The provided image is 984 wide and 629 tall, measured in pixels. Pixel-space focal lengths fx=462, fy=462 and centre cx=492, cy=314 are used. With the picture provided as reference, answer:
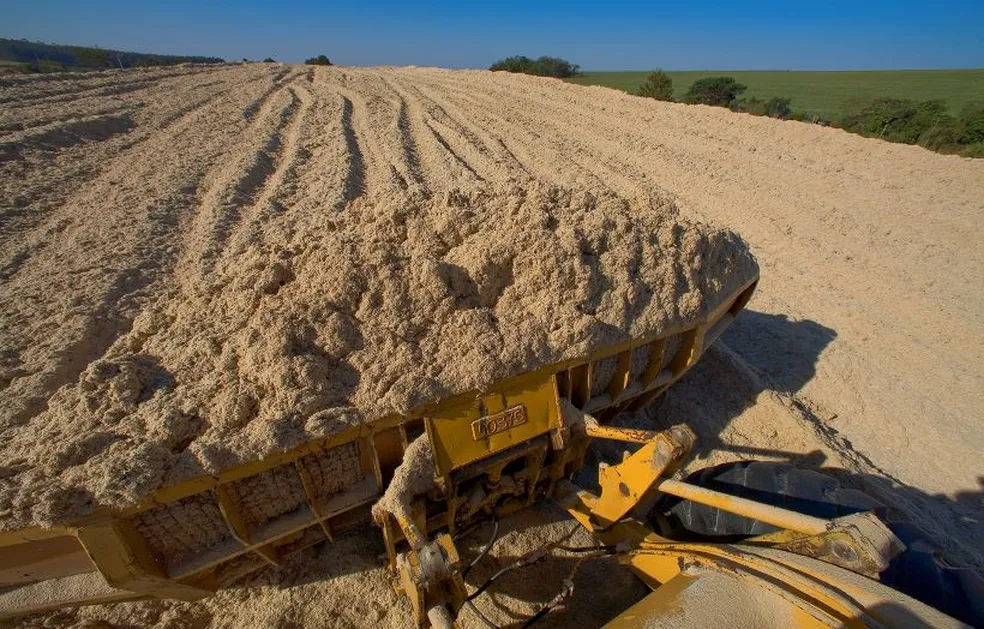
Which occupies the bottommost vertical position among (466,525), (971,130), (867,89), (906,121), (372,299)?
(466,525)

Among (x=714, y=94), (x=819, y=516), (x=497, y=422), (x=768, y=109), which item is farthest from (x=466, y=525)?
(x=714, y=94)

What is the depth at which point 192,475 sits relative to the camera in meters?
2.03

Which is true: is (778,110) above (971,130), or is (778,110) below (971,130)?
above

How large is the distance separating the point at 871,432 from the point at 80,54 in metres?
54.3

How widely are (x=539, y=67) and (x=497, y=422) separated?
1526 inches

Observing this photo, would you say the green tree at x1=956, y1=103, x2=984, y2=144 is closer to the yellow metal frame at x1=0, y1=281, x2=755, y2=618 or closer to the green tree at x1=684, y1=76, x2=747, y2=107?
the green tree at x1=684, y1=76, x2=747, y2=107

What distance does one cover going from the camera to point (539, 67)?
3572 centimetres

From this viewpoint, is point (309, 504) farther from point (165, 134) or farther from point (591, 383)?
point (165, 134)

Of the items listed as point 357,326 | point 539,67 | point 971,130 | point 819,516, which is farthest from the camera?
point 539,67

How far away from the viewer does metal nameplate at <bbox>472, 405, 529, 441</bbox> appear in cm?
251

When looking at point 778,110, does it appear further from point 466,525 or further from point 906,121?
point 466,525

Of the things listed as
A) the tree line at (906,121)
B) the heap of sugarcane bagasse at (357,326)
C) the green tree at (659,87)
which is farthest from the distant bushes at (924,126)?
the heap of sugarcane bagasse at (357,326)

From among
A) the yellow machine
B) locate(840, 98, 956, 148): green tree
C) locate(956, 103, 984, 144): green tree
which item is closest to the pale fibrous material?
the yellow machine

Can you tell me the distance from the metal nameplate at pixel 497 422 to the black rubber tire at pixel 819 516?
4.22 feet
